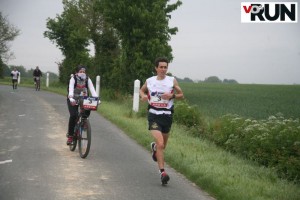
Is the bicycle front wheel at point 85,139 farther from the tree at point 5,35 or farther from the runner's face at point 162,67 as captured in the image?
the tree at point 5,35

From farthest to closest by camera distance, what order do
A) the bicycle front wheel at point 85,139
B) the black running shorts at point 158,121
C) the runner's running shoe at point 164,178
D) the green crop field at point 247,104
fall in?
Answer: the green crop field at point 247,104 → the bicycle front wheel at point 85,139 → the black running shorts at point 158,121 → the runner's running shoe at point 164,178

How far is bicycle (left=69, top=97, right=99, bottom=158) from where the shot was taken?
29.2 ft

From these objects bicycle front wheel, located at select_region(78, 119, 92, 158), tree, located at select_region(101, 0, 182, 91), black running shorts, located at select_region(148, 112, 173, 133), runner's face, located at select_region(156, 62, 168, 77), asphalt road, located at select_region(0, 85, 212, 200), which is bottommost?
asphalt road, located at select_region(0, 85, 212, 200)

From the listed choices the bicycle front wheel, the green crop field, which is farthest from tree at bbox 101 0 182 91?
the bicycle front wheel

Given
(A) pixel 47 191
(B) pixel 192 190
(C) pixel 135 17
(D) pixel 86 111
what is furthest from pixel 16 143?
(C) pixel 135 17

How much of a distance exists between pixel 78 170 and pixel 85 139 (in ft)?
4.58

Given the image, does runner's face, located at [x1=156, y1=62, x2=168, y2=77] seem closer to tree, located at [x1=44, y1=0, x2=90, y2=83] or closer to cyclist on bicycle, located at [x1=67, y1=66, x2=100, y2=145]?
cyclist on bicycle, located at [x1=67, y1=66, x2=100, y2=145]

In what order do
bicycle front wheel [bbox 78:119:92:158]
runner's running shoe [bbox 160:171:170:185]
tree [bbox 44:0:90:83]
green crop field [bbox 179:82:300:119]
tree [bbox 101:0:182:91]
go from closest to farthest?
1. runner's running shoe [bbox 160:171:170:185]
2. bicycle front wheel [bbox 78:119:92:158]
3. green crop field [bbox 179:82:300:119]
4. tree [bbox 101:0:182:91]
5. tree [bbox 44:0:90:83]

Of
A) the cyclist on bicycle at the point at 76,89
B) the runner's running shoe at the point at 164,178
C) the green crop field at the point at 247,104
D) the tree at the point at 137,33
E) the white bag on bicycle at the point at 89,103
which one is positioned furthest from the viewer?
the tree at the point at 137,33

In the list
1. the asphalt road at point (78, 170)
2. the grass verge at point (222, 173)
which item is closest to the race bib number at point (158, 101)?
the asphalt road at point (78, 170)

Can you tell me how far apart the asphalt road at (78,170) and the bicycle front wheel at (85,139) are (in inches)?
7.2

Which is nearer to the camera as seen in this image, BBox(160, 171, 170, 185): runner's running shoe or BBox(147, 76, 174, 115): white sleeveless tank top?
BBox(160, 171, 170, 185): runner's running shoe

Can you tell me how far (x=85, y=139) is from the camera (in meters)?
9.04

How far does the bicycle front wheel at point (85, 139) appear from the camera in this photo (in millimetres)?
8814
